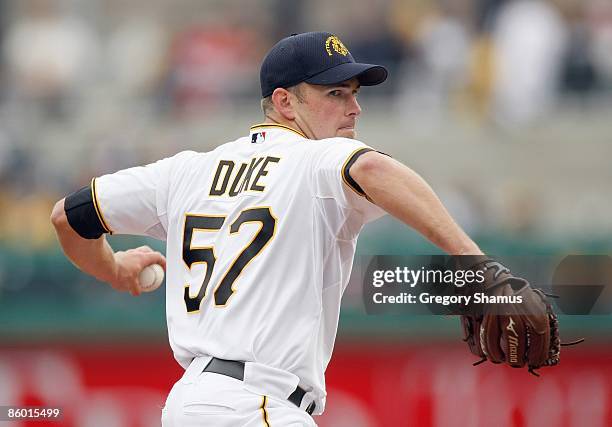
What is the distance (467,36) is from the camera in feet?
38.8

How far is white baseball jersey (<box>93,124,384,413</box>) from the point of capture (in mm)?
3449

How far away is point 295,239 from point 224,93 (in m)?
8.97

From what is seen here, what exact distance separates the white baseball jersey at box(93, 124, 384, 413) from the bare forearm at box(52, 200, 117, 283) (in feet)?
1.66

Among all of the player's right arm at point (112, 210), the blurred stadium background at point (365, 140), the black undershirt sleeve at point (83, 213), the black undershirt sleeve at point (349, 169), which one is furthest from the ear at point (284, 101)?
the blurred stadium background at point (365, 140)

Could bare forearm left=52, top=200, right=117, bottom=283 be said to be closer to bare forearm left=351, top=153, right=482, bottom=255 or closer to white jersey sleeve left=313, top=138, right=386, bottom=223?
white jersey sleeve left=313, top=138, right=386, bottom=223

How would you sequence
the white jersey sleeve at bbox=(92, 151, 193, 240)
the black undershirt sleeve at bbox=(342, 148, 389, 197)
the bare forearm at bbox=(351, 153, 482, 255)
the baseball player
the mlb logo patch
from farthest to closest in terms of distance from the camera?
1. the white jersey sleeve at bbox=(92, 151, 193, 240)
2. the mlb logo patch
3. the baseball player
4. the black undershirt sleeve at bbox=(342, 148, 389, 197)
5. the bare forearm at bbox=(351, 153, 482, 255)

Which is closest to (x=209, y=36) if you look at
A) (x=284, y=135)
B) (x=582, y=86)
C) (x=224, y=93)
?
(x=224, y=93)

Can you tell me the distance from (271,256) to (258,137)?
475 millimetres

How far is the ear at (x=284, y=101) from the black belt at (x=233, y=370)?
33.8 inches

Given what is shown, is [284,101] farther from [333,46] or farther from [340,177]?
[340,177]

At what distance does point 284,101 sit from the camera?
3.85 meters

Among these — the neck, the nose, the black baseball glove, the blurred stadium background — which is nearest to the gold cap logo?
the nose

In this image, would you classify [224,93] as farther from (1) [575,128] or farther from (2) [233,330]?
(2) [233,330]

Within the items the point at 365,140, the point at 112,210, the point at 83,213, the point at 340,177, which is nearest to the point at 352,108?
the point at 340,177
